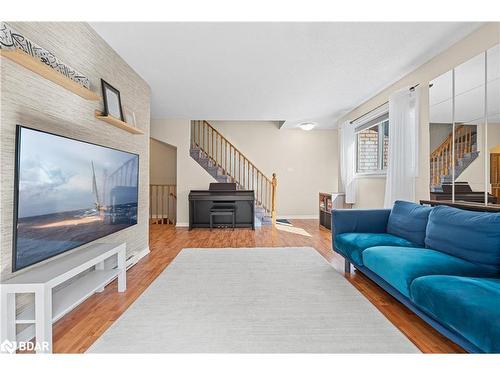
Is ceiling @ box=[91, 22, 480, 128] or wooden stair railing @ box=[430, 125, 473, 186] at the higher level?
ceiling @ box=[91, 22, 480, 128]

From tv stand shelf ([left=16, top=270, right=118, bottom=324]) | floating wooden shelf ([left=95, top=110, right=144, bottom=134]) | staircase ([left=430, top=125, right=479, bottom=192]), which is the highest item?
floating wooden shelf ([left=95, top=110, right=144, bottom=134])

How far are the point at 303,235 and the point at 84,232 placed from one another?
4152mm

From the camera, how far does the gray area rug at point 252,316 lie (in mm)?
1753

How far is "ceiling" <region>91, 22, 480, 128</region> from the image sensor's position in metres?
2.67

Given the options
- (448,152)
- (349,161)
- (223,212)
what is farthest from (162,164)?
(448,152)

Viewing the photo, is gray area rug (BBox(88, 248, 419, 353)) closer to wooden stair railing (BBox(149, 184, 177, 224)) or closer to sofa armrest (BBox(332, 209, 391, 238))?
sofa armrest (BBox(332, 209, 391, 238))

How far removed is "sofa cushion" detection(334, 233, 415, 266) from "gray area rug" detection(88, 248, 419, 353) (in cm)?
31

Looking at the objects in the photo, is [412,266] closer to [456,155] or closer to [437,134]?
[456,155]

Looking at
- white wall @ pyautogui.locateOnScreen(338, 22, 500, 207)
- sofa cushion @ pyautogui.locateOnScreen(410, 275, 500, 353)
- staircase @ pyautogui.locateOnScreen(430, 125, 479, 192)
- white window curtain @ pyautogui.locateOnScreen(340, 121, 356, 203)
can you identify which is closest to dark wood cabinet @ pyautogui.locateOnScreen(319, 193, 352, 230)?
white window curtain @ pyautogui.locateOnScreen(340, 121, 356, 203)

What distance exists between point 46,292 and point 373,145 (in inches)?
223

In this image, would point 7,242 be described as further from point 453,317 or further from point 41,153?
point 453,317

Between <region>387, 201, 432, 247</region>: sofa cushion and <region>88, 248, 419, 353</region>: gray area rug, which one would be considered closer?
<region>88, 248, 419, 353</region>: gray area rug
